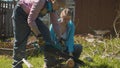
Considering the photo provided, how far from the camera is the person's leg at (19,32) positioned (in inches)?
254

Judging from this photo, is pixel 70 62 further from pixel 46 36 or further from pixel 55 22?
pixel 55 22

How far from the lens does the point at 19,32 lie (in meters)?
6.50

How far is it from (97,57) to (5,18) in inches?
247

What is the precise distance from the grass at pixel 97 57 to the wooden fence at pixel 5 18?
4652 millimetres

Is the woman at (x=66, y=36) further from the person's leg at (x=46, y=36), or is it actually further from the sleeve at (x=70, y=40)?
the person's leg at (x=46, y=36)

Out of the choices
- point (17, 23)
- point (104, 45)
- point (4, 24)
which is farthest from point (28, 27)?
point (4, 24)

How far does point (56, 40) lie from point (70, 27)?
41cm

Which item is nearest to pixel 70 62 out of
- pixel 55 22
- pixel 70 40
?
pixel 55 22

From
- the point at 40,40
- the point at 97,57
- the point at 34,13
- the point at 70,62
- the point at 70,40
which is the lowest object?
the point at 97,57

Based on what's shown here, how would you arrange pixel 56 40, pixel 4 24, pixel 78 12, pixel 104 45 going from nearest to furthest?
pixel 56 40, pixel 104 45, pixel 4 24, pixel 78 12

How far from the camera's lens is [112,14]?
53.1 ft

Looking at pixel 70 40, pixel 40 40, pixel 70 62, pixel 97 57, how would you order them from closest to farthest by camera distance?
pixel 40 40 < pixel 70 62 < pixel 70 40 < pixel 97 57

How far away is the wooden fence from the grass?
4.65 m

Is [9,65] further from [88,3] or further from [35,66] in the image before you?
[88,3]
